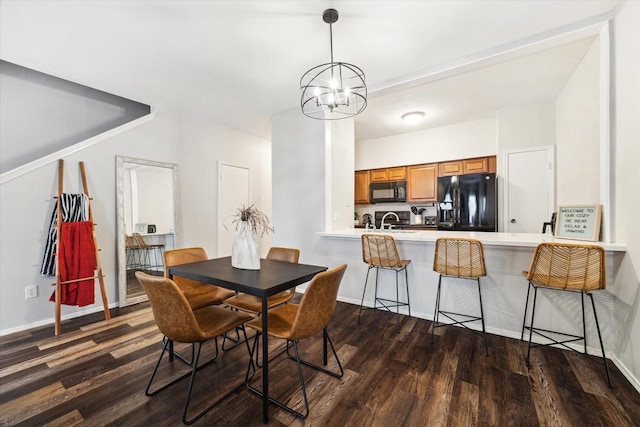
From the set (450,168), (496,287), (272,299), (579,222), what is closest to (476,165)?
(450,168)

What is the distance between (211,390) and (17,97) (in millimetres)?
3713

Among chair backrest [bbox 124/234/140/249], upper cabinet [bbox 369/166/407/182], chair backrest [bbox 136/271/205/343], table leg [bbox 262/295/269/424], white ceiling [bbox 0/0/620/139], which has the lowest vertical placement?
table leg [bbox 262/295/269/424]

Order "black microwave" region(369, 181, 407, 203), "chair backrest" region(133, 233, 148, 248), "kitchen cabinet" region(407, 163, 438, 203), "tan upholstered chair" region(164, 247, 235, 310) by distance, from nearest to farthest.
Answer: "tan upholstered chair" region(164, 247, 235, 310) → "chair backrest" region(133, 233, 148, 248) → "kitchen cabinet" region(407, 163, 438, 203) → "black microwave" region(369, 181, 407, 203)

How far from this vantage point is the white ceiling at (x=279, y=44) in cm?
206

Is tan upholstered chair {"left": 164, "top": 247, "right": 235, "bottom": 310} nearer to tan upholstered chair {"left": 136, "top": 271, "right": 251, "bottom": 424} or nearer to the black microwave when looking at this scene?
tan upholstered chair {"left": 136, "top": 271, "right": 251, "bottom": 424}

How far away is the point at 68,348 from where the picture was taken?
241 cm

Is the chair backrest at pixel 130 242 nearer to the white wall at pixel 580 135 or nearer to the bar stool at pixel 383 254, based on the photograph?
the bar stool at pixel 383 254

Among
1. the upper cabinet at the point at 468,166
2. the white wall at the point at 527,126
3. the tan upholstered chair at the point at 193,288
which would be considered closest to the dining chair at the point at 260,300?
the tan upholstered chair at the point at 193,288

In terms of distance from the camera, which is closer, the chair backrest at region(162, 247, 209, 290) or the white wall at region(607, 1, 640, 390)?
the white wall at region(607, 1, 640, 390)

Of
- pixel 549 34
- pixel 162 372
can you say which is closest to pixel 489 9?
pixel 549 34

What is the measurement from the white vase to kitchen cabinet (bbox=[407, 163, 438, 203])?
3.91 meters

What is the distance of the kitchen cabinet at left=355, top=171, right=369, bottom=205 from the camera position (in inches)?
231

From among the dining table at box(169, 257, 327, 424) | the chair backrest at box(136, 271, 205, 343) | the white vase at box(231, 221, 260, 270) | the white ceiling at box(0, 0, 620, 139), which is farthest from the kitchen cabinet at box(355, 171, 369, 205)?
the chair backrest at box(136, 271, 205, 343)

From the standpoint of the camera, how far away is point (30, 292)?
2.81 m
